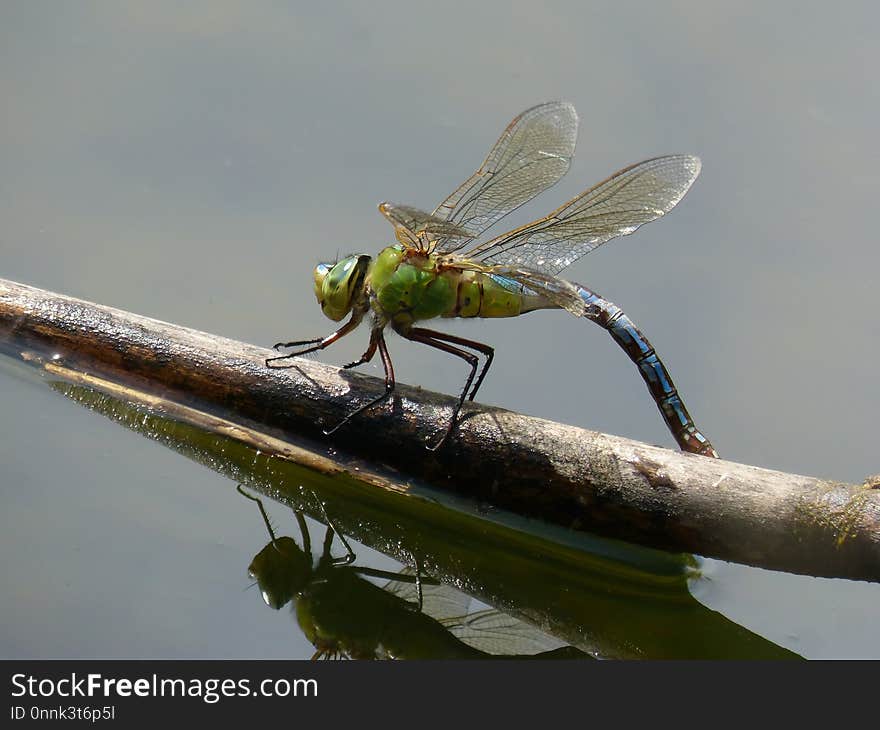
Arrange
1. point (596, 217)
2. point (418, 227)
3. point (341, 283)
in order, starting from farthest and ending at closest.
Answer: point (596, 217) < point (341, 283) < point (418, 227)

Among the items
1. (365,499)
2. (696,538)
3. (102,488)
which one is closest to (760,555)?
(696,538)

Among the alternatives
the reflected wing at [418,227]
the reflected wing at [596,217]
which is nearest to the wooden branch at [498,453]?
the reflected wing at [418,227]

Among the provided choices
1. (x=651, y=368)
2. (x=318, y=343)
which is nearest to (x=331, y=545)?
(x=318, y=343)

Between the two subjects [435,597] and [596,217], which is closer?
[435,597]

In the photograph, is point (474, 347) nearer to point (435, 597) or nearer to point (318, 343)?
point (318, 343)

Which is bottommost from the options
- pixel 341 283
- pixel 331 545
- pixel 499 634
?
pixel 499 634

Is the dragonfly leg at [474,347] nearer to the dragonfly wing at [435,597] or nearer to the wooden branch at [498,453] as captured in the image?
the wooden branch at [498,453]

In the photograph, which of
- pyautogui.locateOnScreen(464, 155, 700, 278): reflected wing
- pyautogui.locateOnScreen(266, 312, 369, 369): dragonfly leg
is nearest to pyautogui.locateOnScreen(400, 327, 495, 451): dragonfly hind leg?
pyautogui.locateOnScreen(266, 312, 369, 369): dragonfly leg
